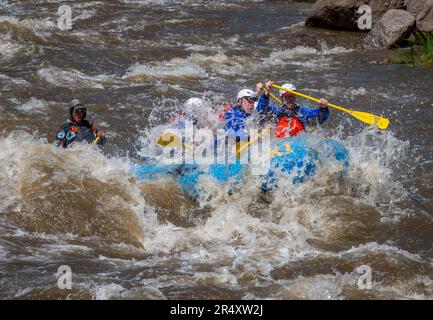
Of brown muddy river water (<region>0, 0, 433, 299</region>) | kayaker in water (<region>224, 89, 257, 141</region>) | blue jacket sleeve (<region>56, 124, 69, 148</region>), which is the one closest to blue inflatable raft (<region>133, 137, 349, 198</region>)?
brown muddy river water (<region>0, 0, 433, 299</region>)

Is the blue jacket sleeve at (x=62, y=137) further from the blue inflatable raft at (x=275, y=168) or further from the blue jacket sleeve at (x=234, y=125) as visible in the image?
the blue jacket sleeve at (x=234, y=125)

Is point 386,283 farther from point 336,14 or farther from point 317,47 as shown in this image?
point 336,14

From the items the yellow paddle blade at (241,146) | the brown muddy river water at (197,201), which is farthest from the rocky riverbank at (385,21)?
the yellow paddle blade at (241,146)

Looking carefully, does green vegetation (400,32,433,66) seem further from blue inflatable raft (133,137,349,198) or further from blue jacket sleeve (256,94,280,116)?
blue inflatable raft (133,137,349,198)

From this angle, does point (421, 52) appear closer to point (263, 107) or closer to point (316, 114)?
point (316, 114)

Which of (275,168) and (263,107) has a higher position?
(263,107)

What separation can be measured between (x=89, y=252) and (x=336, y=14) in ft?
35.6

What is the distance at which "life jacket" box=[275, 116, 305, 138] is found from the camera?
8.56 meters

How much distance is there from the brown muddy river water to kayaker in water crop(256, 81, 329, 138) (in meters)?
0.24

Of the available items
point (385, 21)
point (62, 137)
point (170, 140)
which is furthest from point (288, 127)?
point (385, 21)

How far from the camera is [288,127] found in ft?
28.2

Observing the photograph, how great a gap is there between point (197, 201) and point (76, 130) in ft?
5.47

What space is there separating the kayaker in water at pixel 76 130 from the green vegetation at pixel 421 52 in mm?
6910

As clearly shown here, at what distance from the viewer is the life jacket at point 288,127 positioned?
8562 millimetres
